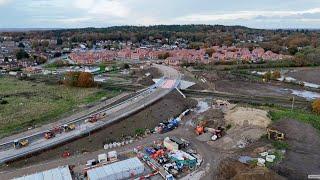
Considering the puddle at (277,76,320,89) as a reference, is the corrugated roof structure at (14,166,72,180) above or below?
below

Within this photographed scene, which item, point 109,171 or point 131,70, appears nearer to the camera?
point 109,171

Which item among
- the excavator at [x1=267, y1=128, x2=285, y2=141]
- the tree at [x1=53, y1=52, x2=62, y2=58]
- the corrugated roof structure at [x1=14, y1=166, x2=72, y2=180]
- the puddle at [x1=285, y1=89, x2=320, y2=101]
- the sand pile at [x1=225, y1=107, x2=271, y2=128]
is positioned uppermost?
the tree at [x1=53, y1=52, x2=62, y2=58]

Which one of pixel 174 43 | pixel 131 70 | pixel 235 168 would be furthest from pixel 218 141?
pixel 174 43

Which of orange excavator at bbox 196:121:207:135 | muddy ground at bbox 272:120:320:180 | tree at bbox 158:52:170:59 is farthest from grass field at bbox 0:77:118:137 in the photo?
tree at bbox 158:52:170:59

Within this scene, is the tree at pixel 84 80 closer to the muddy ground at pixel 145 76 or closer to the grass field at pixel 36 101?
the grass field at pixel 36 101

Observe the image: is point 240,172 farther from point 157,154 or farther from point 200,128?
point 200,128

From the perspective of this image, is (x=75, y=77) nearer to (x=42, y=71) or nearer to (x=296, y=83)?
(x=42, y=71)

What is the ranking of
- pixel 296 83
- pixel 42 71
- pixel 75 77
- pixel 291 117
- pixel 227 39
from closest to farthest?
pixel 291 117, pixel 75 77, pixel 296 83, pixel 42 71, pixel 227 39

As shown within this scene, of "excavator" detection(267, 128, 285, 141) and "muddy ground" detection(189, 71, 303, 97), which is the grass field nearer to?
"muddy ground" detection(189, 71, 303, 97)
